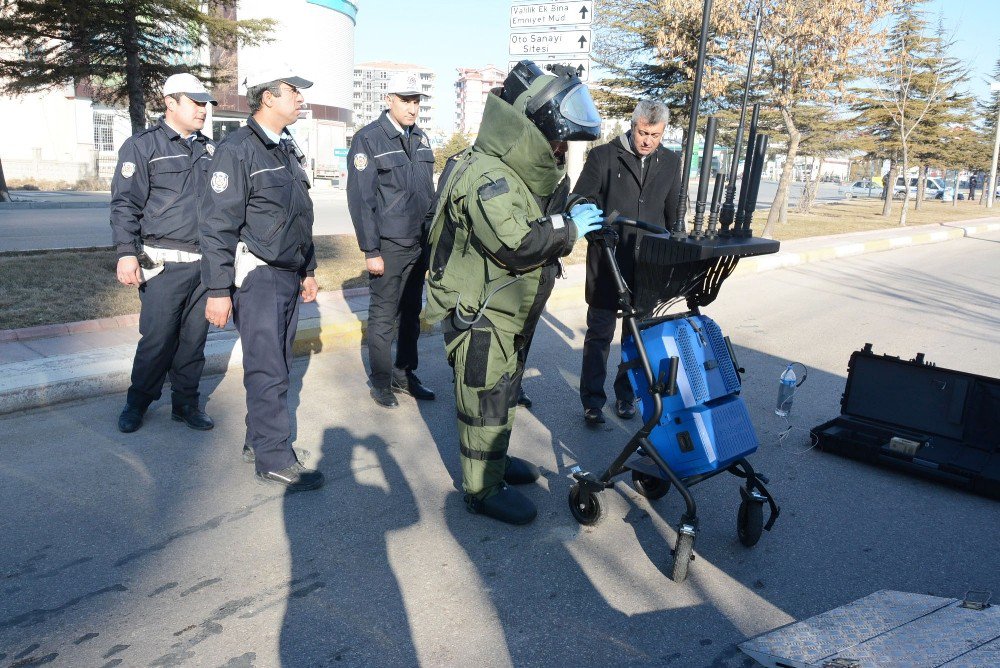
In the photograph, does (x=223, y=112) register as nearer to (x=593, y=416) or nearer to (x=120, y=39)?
(x=120, y=39)

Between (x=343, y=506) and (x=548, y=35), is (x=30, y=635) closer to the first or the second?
(x=343, y=506)

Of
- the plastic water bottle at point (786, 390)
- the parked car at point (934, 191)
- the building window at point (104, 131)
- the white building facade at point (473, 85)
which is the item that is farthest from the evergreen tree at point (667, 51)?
the white building facade at point (473, 85)

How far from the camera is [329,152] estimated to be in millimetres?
59156

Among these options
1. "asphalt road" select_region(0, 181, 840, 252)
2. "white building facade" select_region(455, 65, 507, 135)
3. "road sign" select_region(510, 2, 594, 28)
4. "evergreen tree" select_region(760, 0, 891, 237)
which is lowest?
"asphalt road" select_region(0, 181, 840, 252)

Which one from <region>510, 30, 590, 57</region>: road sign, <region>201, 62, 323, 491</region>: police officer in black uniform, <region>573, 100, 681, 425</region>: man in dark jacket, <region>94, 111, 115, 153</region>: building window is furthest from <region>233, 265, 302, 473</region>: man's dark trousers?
<region>94, 111, 115, 153</region>: building window

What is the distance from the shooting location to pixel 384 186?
195 inches

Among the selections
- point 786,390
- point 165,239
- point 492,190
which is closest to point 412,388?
point 165,239

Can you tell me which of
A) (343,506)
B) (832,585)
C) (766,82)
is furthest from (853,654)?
(766,82)

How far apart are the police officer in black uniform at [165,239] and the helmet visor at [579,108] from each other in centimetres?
238

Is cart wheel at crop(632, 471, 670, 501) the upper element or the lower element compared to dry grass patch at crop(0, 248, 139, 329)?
lower

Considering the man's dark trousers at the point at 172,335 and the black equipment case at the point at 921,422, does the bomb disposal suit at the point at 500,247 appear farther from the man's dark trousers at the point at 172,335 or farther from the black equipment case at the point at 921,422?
the black equipment case at the point at 921,422

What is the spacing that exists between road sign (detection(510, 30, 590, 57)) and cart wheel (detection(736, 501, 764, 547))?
7.48 metres

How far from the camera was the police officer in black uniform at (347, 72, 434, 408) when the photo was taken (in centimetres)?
489

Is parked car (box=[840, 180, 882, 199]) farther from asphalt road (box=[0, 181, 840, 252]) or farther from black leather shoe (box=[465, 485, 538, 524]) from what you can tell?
black leather shoe (box=[465, 485, 538, 524])
